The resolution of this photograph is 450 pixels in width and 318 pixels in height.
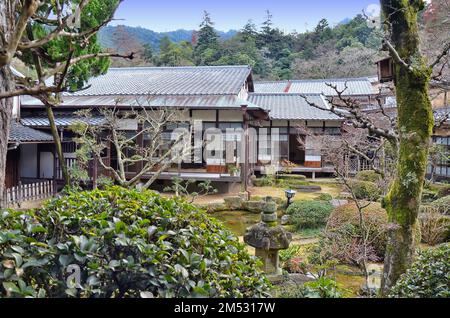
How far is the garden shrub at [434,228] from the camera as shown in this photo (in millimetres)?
8797

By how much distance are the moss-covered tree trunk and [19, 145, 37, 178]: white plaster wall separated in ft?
44.8

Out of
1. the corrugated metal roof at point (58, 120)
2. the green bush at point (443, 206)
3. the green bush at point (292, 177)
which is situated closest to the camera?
the green bush at point (443, 206)

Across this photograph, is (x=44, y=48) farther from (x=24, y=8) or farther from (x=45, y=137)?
(x=45, y=137)

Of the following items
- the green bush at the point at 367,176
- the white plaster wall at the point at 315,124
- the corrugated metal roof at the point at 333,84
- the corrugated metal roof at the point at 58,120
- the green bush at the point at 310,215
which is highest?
the corrugated metal roof at the point at 333,84

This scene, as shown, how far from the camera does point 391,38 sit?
177 inches

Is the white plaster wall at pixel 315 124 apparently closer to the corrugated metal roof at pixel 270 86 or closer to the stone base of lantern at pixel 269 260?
the corrugated metal roof at pixel 270 86

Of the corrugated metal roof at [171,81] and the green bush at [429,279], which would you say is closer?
the green bush at [429,279]

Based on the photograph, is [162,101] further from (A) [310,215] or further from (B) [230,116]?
(A) [310,215]

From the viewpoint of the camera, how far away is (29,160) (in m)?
14.4

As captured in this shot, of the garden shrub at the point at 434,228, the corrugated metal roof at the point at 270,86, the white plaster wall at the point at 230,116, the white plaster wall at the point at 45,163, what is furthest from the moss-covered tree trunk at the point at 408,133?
the corrugated metal roof at the point at 270,86

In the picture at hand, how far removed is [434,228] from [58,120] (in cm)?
1297

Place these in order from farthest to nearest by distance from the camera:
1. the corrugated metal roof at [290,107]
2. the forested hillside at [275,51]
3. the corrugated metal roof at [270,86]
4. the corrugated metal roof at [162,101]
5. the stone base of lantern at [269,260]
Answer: the corrugated metal roof at [270,86] → the forested hillside at [275,51] → the corrugated metal roof at [290,107] → the corrugated metal roof at [162,101] → the stone base of lantern at [269,260]

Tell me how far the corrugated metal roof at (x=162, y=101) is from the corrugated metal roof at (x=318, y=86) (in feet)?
46.3

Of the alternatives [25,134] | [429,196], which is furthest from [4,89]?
[429,196]
